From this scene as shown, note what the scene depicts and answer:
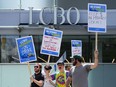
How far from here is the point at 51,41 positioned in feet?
39.7

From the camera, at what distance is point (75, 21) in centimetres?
1881

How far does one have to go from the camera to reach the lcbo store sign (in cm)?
1853

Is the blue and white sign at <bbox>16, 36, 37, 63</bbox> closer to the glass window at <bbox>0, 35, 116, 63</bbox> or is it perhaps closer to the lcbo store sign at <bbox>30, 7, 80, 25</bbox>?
the lcbo store sign at <bbox>30, 7, 80, 25</bbox>

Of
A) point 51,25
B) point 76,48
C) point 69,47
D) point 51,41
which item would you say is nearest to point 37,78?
point 51,41

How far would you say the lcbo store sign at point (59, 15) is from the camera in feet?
60.8

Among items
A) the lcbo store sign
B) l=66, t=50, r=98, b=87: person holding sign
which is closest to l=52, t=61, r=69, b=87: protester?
l=66, t=50, r=98, b=87: person holding sign

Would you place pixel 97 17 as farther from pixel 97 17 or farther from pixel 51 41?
pixel 51 41

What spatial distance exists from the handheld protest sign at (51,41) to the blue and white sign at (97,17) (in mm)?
1238

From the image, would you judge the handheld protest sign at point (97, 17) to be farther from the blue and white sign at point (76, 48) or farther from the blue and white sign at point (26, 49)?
the blue and white sign at point (76, 48)

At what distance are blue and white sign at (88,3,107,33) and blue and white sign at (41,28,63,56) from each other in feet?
4.06

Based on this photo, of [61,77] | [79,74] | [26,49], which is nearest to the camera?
[79,74]

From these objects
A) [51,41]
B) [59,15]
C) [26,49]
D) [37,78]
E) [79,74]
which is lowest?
[37,78]

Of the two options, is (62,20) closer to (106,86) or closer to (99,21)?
(106,86)

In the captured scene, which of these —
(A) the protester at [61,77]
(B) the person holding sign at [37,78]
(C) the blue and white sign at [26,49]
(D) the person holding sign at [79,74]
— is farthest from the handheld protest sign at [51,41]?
(D) the person holding sign at [79,74]
